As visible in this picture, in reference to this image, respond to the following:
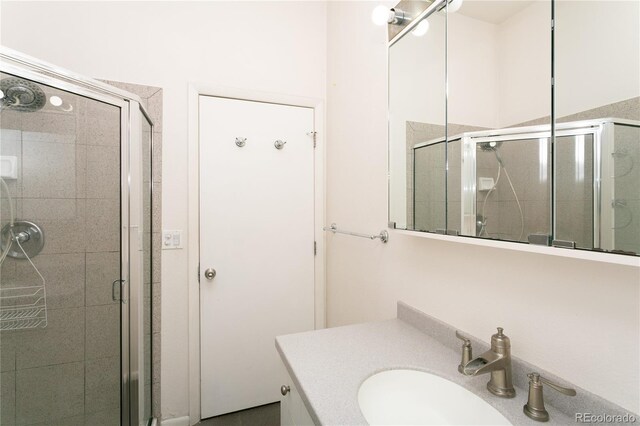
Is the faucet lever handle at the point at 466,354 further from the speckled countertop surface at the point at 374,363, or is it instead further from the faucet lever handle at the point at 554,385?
the faucet lever handle at the point at 554,385

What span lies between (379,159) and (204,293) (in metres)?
1.29

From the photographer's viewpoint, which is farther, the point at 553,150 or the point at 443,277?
the point at 443,277

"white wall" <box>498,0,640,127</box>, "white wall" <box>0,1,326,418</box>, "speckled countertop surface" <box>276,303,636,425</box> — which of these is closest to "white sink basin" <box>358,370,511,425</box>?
"speckled countertop surface" <box>276,303,636,425</box>

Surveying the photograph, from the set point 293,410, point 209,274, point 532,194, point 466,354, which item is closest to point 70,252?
point 209,274

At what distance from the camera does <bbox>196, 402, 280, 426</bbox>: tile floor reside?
5.76 ft

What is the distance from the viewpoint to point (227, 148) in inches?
71.4

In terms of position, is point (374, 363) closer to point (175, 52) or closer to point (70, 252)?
point (70, 252)

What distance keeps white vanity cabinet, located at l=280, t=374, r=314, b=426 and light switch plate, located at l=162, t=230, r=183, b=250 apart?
3.56 feet

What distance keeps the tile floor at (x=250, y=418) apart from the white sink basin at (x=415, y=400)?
1.28m

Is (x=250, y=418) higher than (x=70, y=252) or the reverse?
the reverse

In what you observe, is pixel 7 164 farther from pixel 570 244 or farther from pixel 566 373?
pixel 566 373

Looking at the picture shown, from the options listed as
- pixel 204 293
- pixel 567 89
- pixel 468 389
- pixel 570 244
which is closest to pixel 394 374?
pixel 468 389

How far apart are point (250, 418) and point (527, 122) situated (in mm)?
2061

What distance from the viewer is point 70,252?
1.28 metres
